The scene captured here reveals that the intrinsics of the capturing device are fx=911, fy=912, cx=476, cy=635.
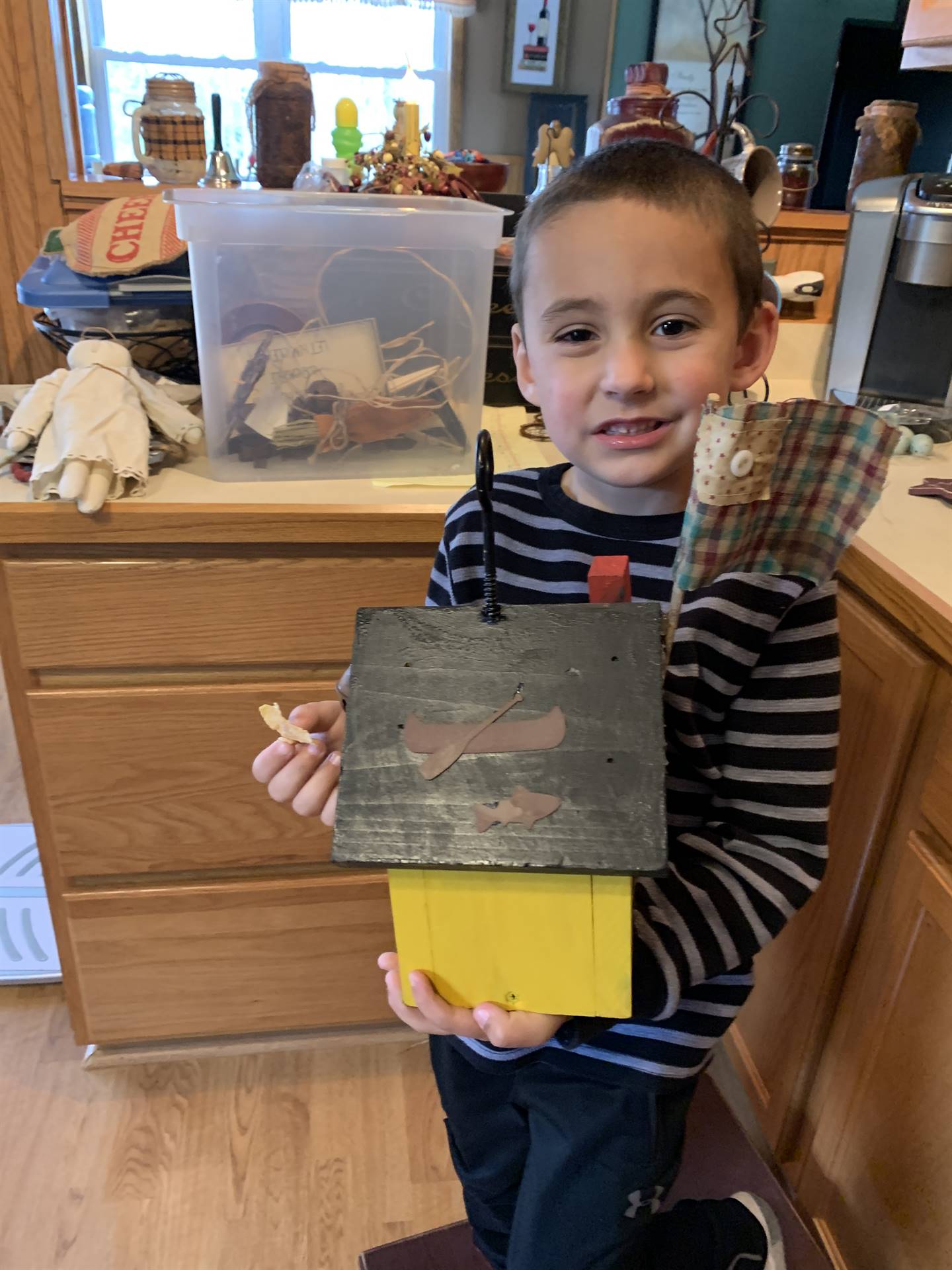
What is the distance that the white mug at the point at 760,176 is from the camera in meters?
1.05

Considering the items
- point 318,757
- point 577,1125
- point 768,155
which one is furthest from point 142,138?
point 577,1125

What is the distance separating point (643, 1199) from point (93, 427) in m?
0.88

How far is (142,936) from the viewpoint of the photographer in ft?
4.00

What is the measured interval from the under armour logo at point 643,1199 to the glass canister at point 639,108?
1123mm

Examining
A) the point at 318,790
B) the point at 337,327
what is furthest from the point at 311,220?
the point at 318,790

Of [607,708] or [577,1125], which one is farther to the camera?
[577,1125]

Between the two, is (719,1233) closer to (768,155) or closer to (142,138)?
(768,155)

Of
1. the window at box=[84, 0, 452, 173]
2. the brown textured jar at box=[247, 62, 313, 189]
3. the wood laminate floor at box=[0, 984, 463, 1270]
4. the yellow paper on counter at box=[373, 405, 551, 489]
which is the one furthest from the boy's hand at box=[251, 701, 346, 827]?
the window at box=[84, 0, 452, 173]

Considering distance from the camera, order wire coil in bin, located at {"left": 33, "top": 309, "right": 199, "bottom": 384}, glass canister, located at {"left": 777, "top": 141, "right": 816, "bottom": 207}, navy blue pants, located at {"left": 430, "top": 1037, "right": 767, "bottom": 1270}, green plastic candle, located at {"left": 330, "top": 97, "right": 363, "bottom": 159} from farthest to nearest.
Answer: glass canister, located at {"left": 777, "top": 141, "right": 816, "bottom": 207}, green plastic candle, located at {"left": 330, "top": 97, "right": 363, "bottom": 159}, wire coil in bin, located at {"left": 33, "top": 309, "right": 199, "bottom": 384}, navy blue pants, located at {"left": 430, "top": 1037, "right": 767, "bottom": 1270}

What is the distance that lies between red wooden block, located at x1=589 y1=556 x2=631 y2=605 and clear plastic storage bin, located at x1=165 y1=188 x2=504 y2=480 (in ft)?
1.99

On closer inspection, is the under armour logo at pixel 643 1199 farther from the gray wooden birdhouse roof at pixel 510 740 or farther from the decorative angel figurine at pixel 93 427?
the decorative angel figurine at pixel 93 427

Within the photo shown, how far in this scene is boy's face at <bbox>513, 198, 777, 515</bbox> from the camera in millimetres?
581

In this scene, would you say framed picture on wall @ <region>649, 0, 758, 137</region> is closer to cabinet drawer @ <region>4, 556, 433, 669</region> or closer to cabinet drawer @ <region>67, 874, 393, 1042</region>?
cabinet drawer @ <region>4, 556, 433, 669</region>

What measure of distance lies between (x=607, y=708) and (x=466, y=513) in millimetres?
302
